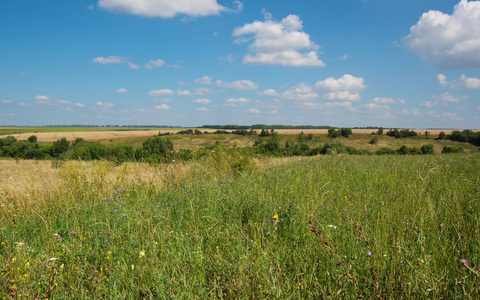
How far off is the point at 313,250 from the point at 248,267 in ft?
2.33

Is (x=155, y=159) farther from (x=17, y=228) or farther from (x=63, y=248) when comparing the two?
(x=63, y=248)

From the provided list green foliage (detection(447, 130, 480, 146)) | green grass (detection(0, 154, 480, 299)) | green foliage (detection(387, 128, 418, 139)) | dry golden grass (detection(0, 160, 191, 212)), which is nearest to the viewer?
green grass (detection(0, 154, 480, 299))

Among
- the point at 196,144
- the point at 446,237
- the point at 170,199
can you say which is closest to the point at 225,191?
the point at 170,199

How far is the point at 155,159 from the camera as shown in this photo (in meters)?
7.43

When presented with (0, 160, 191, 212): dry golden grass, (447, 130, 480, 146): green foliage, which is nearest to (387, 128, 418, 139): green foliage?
(447, 130, 480, 146): green foliage

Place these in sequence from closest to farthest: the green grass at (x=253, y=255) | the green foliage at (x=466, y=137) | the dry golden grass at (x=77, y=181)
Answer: the green grass at (x=253, y=255)
the dry golden grass at (x=77, y=181)
the green foliage at (x=466, y=137)

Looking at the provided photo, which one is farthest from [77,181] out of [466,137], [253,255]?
[466,137]

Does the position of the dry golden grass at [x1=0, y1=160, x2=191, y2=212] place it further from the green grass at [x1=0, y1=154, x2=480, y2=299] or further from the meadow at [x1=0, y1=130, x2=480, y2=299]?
the green grass at [x1=0, y1=154, x2=480, y2=299]

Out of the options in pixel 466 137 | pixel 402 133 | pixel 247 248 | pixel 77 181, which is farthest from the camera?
pixel 402 133

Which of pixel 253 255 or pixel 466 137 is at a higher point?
pixel 466 137

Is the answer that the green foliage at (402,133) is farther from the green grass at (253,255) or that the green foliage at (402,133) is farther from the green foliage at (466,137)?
the green grass at (253,255)

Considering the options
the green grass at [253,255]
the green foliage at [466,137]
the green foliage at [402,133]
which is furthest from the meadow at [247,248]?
the green foliage at [402,133]

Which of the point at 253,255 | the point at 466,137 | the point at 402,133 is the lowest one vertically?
the point at 253,255

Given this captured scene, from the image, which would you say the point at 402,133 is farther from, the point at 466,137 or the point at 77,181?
the point at 77,181
